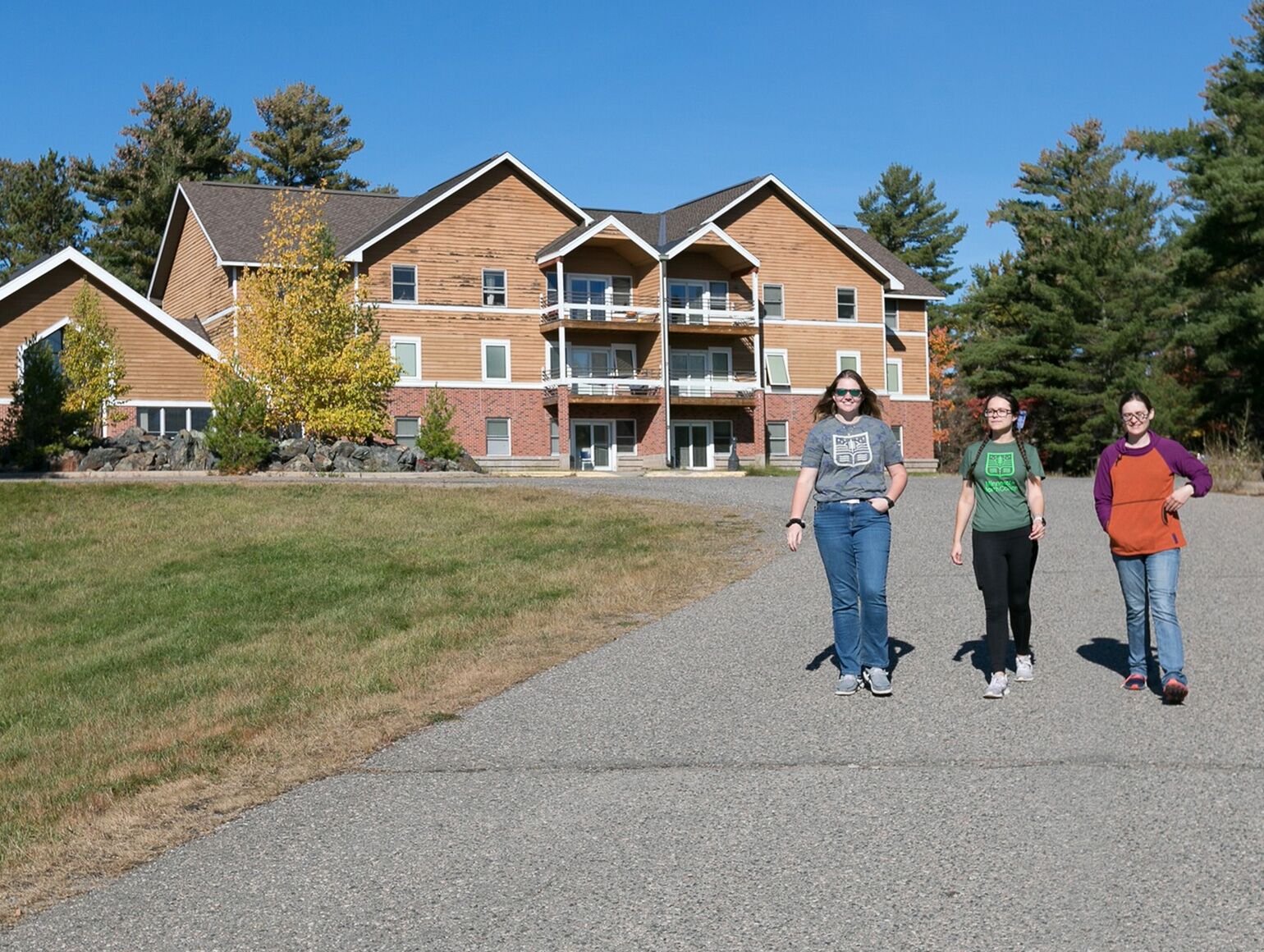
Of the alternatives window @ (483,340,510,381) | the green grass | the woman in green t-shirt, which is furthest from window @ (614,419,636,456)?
the woman in green t-shirt

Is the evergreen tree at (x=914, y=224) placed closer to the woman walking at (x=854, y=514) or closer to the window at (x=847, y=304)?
the window at (x=847, y=304)

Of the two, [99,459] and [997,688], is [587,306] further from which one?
[997,688]

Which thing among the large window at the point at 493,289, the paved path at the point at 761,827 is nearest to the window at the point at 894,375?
the large window at the point at 493,289

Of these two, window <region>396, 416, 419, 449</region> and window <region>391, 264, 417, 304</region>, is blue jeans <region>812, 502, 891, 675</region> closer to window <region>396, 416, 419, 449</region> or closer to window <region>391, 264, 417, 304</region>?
window <region>396, 416, 419, 449</region>

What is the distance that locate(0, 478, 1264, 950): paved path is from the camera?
4914 mm

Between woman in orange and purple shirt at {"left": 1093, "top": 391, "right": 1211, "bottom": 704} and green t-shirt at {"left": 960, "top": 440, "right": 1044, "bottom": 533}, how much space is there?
46 centimetres

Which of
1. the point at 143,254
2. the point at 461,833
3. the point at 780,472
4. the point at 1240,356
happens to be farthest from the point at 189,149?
the point at 461,833

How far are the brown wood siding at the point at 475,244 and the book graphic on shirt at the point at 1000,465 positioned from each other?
1406 inches

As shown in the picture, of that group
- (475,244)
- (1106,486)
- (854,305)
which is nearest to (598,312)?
(475,244)

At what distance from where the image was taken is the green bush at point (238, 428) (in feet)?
96.0

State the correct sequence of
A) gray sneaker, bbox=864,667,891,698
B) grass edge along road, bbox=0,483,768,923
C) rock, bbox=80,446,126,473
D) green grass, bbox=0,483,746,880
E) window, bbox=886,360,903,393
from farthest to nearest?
window, bbox=886,360,903,393, rock, bbox=80,446,126,473, green grass, bbox=0,483,746,880, gray sneaker, bbox=864,667,891,698, grass edge along road, bbox=0,483,768,923

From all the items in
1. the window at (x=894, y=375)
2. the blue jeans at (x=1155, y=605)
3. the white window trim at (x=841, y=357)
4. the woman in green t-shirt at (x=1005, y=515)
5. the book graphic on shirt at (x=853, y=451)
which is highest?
the white window trim at (x=841, y=357)

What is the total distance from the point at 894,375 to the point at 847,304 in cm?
408

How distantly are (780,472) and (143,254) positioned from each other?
37.4 meters
